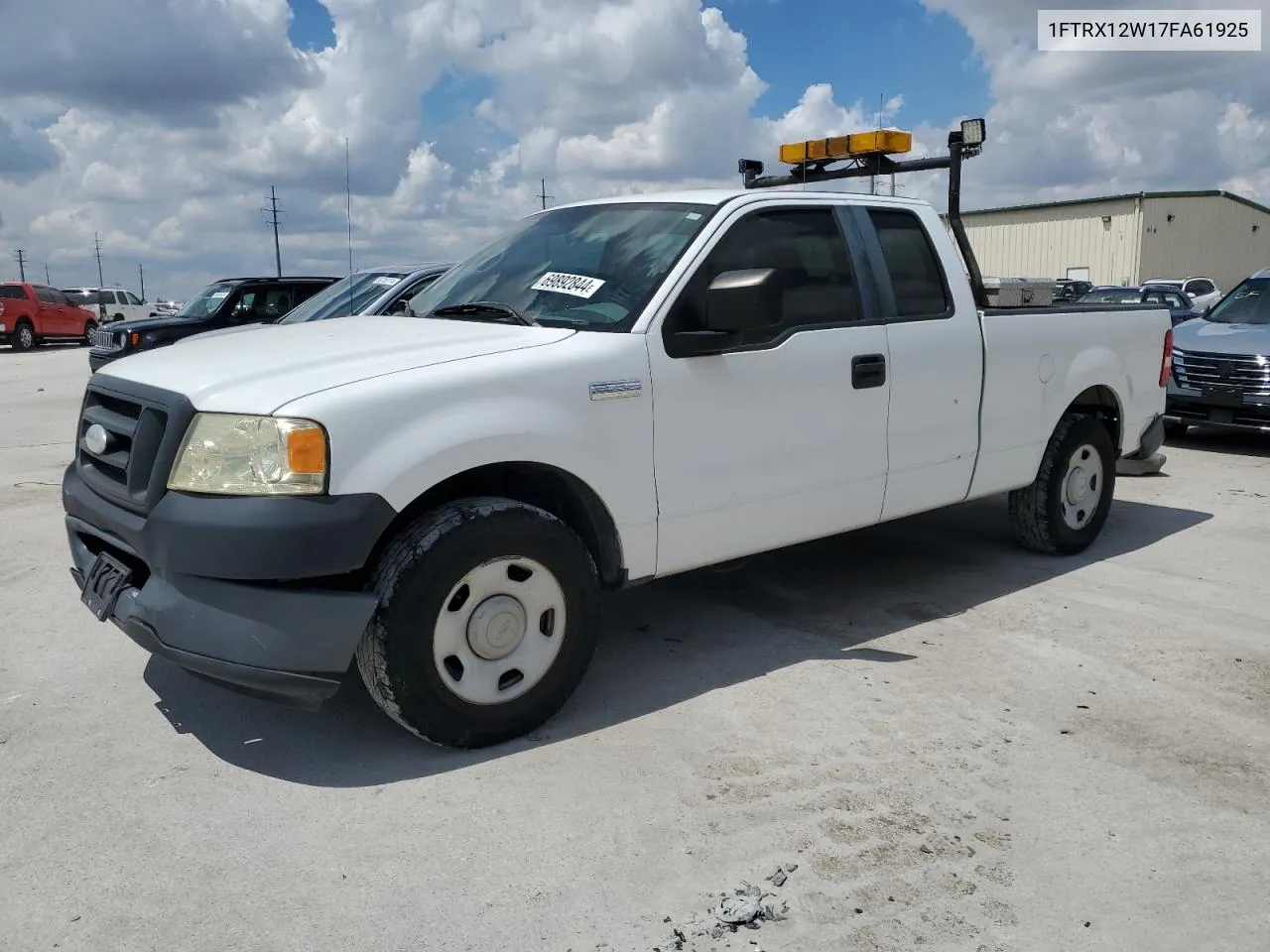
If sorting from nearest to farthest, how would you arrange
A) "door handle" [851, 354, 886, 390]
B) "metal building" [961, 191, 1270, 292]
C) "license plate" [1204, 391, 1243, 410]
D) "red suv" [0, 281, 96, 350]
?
"door handle" [851, 354, 886, 390] < "license plate" [1204, 391, 1243, 410] < "red suv" [0, 281, 96, 350] < "metal building" [961, 191, 1270, 292]

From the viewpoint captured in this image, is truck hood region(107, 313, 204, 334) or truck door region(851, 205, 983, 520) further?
truck hood region(107, 313, 204, 334)

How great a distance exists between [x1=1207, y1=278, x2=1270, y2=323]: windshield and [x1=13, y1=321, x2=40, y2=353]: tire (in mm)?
27500

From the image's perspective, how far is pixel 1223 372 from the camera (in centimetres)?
949

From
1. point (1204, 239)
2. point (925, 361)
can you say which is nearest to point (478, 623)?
point (925, 361)

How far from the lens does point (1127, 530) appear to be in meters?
6.74

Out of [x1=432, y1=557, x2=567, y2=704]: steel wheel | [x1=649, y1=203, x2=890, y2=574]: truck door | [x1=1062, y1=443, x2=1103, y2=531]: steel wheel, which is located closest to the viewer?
[x1=432, y1=557, x2=567, y2=704]: steel wheel

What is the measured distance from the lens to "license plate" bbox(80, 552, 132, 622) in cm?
346

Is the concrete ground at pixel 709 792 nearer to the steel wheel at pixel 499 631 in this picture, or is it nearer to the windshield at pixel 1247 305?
the steel wheel at pixel 499 631

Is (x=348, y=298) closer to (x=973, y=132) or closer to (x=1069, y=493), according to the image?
(x=973, y=132)

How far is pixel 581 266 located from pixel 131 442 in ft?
5.78

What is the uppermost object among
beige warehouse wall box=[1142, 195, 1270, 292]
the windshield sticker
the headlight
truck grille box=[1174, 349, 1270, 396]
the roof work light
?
beige warehouse wall box=[1142, 195, 1270, 292]

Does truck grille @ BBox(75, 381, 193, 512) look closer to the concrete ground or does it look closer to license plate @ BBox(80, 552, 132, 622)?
license plate @ BBox(80, 552, 132, 622)

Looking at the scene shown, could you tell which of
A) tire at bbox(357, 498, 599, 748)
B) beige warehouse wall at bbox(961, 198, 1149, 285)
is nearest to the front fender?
tire at bbox(357, 498, 599, 748)

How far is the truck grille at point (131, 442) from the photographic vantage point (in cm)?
328
